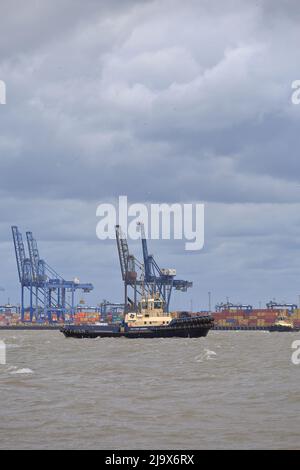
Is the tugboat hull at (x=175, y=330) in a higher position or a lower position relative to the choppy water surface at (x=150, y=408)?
higher

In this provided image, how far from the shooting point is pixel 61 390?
37844 mm

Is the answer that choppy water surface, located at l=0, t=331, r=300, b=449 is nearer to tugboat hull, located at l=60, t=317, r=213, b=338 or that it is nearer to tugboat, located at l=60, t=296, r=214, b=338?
tugboat hull, located at l=60, t=317, r=213, b=338

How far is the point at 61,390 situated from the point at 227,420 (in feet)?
39.7

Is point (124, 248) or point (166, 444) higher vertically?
point (124, 248)

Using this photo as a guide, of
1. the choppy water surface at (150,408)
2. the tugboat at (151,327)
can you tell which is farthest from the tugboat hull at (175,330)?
the choppy water surface at (150,408)

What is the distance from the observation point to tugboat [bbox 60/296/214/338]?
12012 cm

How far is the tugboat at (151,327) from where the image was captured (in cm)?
12012

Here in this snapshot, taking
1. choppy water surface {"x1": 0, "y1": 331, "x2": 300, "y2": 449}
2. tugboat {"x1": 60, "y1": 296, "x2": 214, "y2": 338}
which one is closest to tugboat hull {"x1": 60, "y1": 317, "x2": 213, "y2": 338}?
tugboat {"x1": 60, "y1": 296, "x2": 214, "y2": 338}

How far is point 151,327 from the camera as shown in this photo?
122062 millimetres

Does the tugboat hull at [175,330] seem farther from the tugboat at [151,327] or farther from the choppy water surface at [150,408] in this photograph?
the choppy water surface at [150,408]

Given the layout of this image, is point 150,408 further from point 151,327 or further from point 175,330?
point 151,327

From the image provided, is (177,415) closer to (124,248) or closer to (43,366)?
(43,366)
